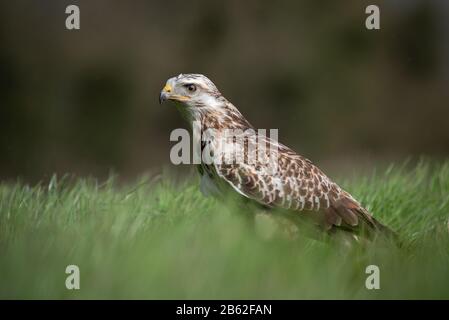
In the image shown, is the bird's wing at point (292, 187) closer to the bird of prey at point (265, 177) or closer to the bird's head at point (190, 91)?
→ the bird of prey at point (265, 177)

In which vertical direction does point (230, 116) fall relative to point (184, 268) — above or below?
above

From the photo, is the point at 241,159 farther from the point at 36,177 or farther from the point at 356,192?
the point at 36,177

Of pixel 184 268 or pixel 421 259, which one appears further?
pixel 421 259

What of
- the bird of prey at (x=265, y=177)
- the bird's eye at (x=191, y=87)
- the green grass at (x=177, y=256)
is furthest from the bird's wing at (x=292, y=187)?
the bird's eye at (x=191, y=87)

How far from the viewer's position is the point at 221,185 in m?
5.79

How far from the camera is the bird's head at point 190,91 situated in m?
6.04

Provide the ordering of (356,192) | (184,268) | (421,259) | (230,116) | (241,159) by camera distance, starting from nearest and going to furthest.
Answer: (184,268) < (421,259) < (241,159) < (230,116) < (356,192)

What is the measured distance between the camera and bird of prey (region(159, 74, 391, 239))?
571 centimetres

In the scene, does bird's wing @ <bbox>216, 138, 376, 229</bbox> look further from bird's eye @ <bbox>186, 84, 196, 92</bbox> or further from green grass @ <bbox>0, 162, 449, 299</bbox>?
bird's eye @ <bbox>186, 84, 196, 92</bbox>

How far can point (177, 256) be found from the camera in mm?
4414

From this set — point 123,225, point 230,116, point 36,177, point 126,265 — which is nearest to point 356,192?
point 230,116

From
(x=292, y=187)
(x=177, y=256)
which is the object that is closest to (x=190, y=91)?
(x=292, y=187)

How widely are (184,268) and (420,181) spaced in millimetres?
3722

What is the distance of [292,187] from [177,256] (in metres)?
1.72
